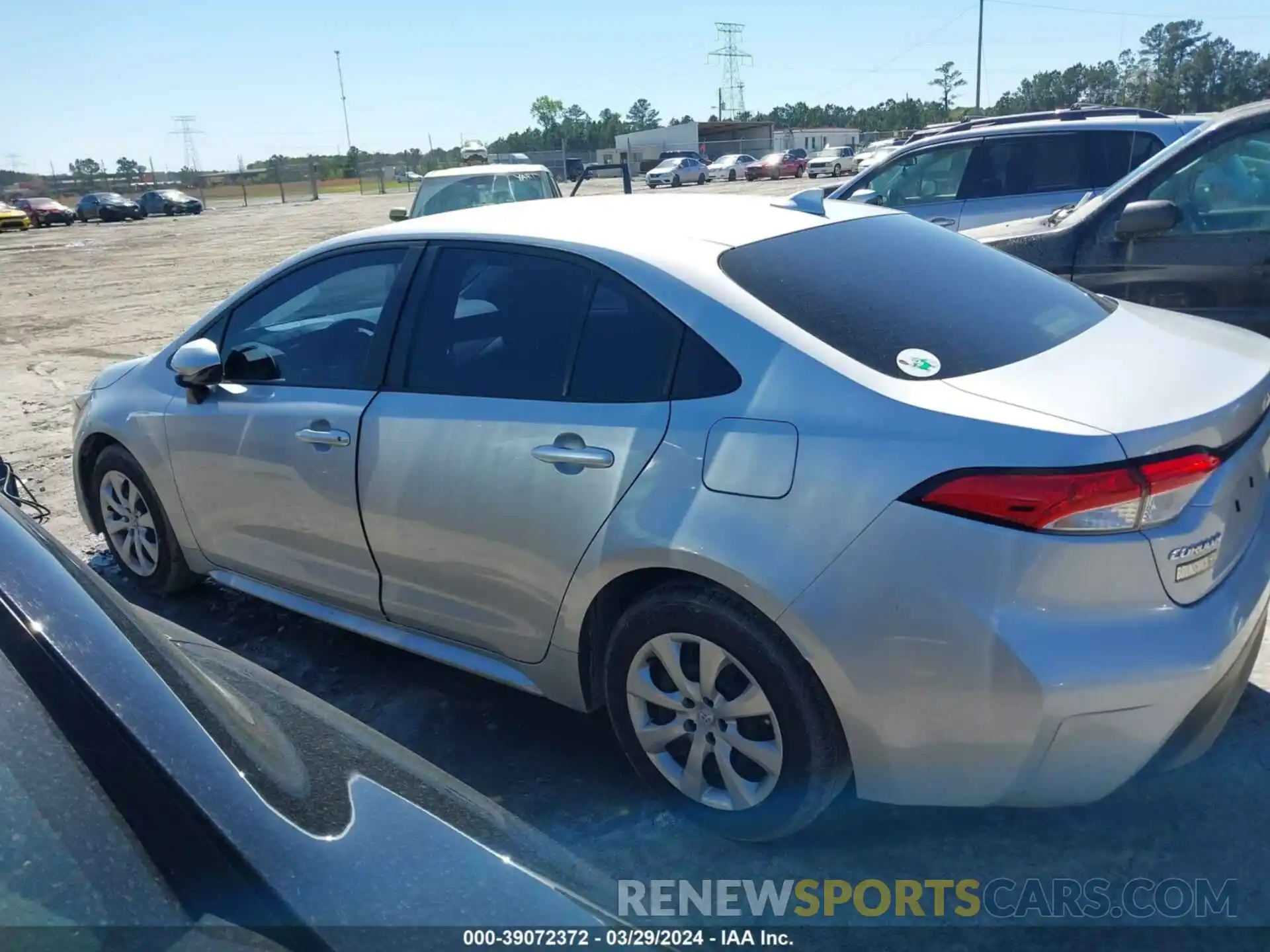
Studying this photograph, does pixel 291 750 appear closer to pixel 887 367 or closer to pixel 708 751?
pixel 708 751

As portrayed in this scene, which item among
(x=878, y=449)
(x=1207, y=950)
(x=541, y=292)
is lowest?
(x=1207, y=950)

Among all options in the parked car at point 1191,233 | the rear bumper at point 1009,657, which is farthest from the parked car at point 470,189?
the rear bumper at point 1009,657

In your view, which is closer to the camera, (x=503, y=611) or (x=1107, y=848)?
(x=1107, y=848)

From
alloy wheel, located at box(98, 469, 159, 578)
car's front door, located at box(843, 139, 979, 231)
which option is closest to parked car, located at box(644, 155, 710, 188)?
car's front door, located at box(843, 139, 979, 231)

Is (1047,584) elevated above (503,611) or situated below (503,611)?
above

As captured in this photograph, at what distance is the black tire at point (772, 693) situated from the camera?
2537 millimetres

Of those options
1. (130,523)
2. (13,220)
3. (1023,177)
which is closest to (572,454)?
(130,523)

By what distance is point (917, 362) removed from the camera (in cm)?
A: 260

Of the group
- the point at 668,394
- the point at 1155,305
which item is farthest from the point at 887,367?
the point at 1155,305

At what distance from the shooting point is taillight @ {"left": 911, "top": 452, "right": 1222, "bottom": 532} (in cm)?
223

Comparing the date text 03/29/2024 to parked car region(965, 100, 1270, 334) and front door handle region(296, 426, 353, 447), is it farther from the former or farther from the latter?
parked car region(965, 100, 1270, 334)

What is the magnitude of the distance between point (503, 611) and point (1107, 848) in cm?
177

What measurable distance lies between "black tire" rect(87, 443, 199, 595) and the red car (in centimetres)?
4871

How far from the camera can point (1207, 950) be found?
7.94 feet
